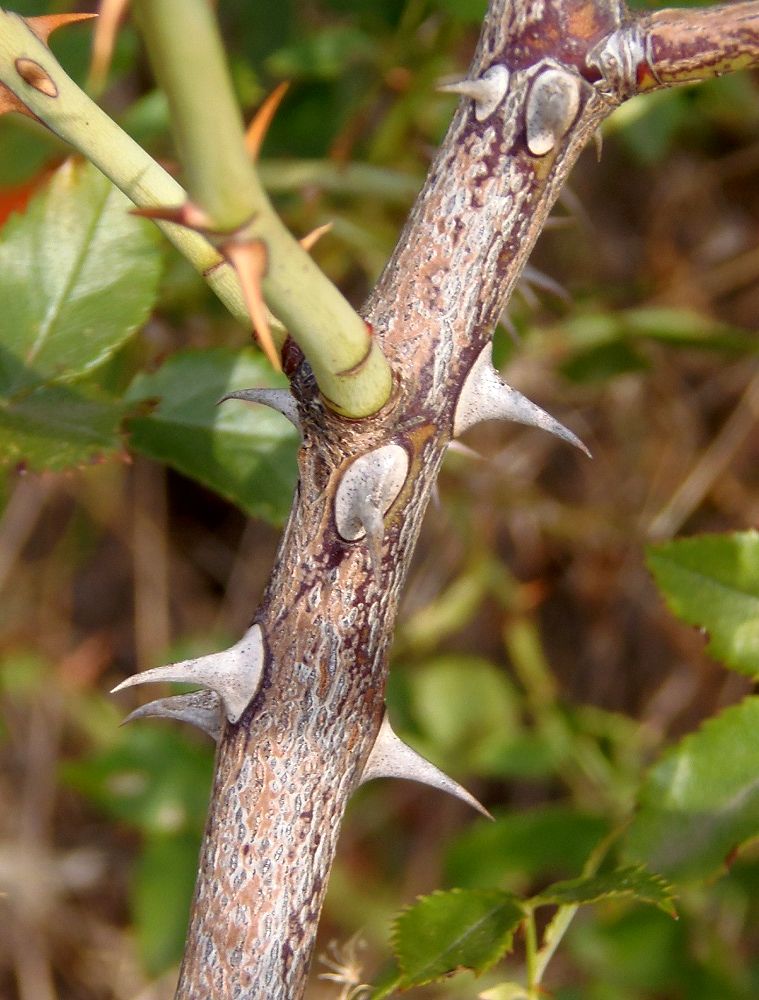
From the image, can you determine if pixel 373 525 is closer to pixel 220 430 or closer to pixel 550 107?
pixel 550 107

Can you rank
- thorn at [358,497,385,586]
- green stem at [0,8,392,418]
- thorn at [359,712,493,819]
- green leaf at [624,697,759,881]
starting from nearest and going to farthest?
green stem at [0,8,392,418], thorn at [358,497,385,586], thorn at [359,712,493,819], green leaf at [624,697,759,881]

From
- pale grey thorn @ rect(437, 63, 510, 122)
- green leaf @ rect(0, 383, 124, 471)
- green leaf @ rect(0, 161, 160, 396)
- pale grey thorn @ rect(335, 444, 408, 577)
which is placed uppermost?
green leaf @ rect(0, 161, 160, 396)

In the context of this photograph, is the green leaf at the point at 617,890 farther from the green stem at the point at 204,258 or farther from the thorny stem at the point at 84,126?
the thorny stem at the point at 84,126

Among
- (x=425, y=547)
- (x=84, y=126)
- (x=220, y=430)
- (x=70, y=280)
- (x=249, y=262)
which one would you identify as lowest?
(x=249, y=262)

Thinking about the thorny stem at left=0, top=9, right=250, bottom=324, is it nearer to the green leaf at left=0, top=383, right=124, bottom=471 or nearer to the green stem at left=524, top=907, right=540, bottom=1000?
the green leaf at left=0, top=383, right=124, bottom=471

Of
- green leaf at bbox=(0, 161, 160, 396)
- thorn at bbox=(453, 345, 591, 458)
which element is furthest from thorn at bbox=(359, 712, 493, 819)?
green leaf at bbox=(0, 161, 160, 396)

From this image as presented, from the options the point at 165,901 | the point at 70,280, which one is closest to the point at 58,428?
the point at 70,280
